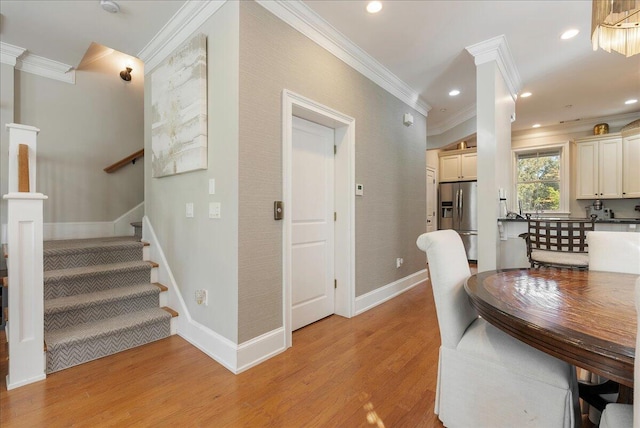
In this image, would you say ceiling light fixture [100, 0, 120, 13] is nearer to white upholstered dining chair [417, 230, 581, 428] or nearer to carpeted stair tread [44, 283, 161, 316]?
carpeted stair tread [44, 283, 161, 316]

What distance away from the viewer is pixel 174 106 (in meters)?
2.54

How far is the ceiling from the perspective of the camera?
237 centimetres

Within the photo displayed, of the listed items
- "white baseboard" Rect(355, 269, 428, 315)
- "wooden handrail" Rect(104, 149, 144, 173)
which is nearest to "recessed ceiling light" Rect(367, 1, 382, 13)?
"white baseboard" Rect(355, 269, 428, 315)

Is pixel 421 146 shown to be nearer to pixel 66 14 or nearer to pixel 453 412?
pixel 453 412

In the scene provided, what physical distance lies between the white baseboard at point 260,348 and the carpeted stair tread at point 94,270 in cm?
151

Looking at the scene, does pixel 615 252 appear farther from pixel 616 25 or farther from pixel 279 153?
pixel 279 153

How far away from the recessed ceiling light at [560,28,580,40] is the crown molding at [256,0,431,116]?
1.57 m

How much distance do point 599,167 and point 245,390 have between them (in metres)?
6.72

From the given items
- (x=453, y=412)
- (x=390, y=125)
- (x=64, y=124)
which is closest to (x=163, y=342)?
(x=453, y=412)

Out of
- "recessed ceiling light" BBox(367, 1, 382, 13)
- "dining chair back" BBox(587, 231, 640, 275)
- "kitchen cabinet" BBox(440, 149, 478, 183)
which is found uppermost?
"recessed ceiling light" BBox(367, 1, 382, 13)

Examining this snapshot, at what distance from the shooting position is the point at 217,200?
2160 mm

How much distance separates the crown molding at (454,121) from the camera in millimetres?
4724

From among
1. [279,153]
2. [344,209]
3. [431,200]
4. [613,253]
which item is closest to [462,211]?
[431,200]

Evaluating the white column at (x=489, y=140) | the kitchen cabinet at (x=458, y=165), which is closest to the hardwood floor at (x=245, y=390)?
the white column at (x=489, y=140)
